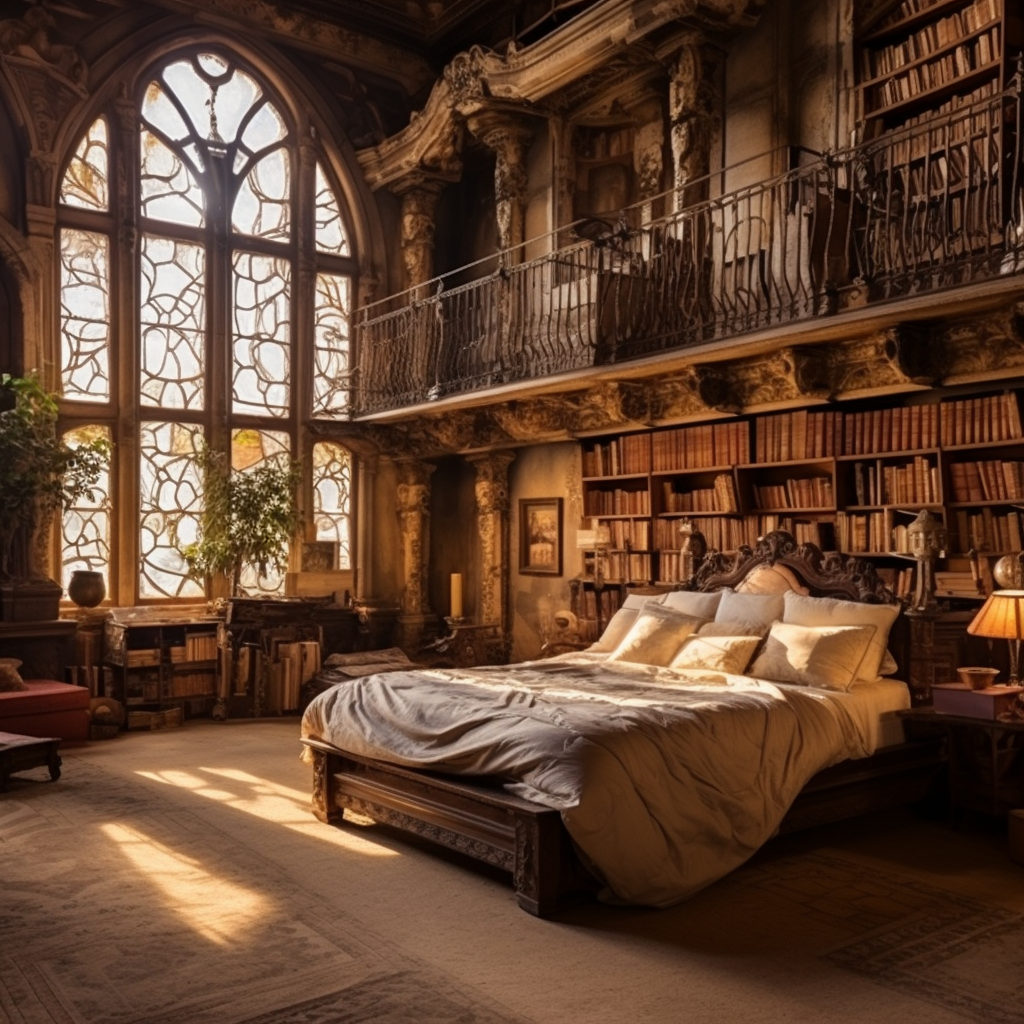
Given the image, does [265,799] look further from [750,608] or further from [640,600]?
[750,608]

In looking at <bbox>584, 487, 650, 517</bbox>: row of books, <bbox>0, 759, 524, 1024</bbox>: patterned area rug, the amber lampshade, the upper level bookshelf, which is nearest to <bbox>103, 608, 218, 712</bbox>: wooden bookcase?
<bbox>0, 759, 524, 1024</bbox>: patterned area rug

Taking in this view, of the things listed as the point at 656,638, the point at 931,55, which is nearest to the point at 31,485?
the point at 656,638

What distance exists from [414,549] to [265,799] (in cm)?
441

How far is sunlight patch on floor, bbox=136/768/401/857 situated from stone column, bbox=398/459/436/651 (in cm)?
352

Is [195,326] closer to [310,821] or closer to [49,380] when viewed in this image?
[49,380]

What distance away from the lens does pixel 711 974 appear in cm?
336

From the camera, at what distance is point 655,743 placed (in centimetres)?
423

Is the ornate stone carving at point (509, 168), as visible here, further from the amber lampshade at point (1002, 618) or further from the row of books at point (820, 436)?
the amber lampshade at point (1002, 618)

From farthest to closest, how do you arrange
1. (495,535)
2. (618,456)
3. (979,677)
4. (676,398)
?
(495,535) < (618,456) < (676,398) < (979,677)

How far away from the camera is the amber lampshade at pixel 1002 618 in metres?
4.70

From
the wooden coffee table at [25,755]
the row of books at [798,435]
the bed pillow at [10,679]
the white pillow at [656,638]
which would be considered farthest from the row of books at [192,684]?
the row of books at [798,435]

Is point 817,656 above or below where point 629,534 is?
below

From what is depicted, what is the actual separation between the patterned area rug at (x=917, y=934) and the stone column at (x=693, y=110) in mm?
4801

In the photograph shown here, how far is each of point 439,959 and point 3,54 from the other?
7822 millimetres
